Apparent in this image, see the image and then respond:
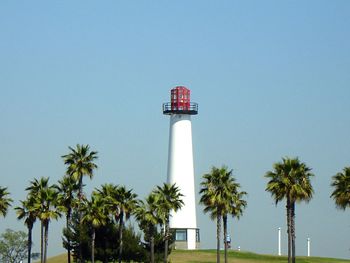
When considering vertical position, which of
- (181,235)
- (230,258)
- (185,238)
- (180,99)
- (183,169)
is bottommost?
(230,258)

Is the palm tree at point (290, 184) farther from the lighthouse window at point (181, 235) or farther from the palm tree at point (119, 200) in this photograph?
the lighthouse window at point (181, 235)

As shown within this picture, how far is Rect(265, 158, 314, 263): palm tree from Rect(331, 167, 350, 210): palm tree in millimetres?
4978

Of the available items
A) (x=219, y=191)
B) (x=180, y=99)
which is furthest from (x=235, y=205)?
(x=180, y=99)

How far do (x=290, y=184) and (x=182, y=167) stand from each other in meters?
57.3

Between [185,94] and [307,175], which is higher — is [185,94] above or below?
above

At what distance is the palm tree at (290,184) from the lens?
113 m

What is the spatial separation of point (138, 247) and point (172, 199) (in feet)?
39.6

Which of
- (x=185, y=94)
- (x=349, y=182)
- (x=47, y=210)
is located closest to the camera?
(x=349, y=182)

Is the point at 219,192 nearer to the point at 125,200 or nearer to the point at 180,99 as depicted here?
the point at 125,200

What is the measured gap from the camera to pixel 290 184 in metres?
113

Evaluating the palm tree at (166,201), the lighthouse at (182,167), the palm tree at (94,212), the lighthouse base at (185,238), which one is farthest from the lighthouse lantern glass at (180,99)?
the palm tree at (94,212)

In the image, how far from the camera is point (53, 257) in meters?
167

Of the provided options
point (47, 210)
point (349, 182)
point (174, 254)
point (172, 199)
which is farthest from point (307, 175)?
point (174, 254)

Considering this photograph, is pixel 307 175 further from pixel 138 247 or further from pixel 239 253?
pixel 239 253
